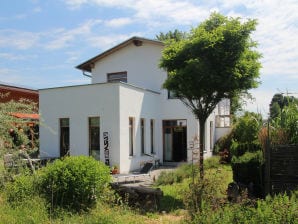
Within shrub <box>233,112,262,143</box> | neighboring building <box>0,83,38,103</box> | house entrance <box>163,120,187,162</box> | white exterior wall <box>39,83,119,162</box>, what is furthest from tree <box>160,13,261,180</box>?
neighboring building <box>0,83,38,103</box>

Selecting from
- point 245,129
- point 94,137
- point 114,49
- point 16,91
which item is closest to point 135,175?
point 94,137

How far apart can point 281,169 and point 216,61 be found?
375cm

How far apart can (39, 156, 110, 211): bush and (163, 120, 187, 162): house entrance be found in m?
14.2

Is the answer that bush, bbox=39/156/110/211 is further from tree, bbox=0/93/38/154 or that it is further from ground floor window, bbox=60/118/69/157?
ground floor window, bbox=60/118/69/157

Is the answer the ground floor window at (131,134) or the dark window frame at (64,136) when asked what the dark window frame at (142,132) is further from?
the dark window frame at (64,136)

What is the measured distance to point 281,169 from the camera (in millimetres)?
9938

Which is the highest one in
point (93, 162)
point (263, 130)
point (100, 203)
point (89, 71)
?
point (89, 71)

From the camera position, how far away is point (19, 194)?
915 cm

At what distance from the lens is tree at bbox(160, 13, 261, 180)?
11461 mm

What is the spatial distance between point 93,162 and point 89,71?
18.1 meters

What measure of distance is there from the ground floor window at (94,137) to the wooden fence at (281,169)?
36.4 feet

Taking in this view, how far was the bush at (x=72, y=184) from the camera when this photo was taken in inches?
366

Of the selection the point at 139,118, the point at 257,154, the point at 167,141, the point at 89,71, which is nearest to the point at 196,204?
the point at 257,154

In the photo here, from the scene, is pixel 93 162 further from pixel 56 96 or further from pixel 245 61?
pixel 56 96
